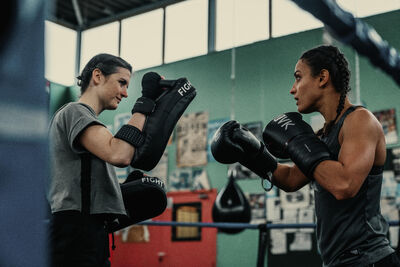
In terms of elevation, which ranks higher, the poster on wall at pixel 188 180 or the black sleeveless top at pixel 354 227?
the poster on wall at pixel 188 180

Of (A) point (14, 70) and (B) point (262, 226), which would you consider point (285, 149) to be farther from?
(B) point (262, 226)

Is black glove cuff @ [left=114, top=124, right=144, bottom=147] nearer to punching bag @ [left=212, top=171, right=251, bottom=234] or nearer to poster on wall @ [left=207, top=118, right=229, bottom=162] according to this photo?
punching bag @ [left=212, top=171, right=251, bottom=234]

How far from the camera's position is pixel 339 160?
1492mm

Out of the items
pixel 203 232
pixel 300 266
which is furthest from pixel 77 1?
pixel 300 266

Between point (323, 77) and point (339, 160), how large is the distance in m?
0.35

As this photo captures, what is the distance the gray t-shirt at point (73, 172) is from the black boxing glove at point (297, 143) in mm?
576

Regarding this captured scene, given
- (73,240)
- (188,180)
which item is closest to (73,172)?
(73,240)

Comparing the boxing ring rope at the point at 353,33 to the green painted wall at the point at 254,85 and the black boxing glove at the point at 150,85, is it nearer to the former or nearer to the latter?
the black boxing glove at the point at 150,85

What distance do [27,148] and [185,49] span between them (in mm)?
6937

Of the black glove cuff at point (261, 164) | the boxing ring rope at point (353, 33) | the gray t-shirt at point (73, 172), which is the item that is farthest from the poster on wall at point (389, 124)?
the gray t-shirt at point (73, 172)

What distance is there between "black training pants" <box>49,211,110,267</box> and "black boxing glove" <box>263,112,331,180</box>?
26.6 inches

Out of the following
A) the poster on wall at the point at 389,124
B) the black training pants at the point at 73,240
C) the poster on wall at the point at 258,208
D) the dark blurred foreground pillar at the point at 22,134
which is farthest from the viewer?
the poster on wall at the point at 258,208

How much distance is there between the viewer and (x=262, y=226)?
10.2ft

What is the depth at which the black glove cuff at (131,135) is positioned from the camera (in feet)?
5.03
